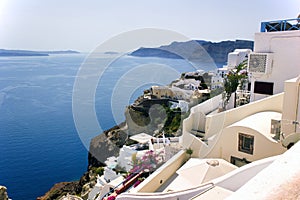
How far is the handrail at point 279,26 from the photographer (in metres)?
7.07

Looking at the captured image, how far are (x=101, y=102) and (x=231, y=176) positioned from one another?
2839 cm

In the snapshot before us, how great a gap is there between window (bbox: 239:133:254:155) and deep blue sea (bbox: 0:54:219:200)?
37.3ft

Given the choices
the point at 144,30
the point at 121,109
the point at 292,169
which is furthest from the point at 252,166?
the point at 121,109

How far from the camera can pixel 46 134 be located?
108 ft

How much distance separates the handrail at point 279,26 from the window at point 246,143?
3640 millimetres

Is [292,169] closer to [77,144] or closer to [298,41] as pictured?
[298,41]

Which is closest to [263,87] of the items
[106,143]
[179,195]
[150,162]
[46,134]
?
[150,162]

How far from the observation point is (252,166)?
3938 mm

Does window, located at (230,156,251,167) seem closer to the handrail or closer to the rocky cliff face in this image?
the handrail

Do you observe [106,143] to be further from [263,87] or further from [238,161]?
[238,161]

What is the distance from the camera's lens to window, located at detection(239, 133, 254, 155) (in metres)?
5.44

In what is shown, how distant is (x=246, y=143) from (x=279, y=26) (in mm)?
3902

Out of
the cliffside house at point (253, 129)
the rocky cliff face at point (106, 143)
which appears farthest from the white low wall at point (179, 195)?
the rocky cliff face at point (106, 143)

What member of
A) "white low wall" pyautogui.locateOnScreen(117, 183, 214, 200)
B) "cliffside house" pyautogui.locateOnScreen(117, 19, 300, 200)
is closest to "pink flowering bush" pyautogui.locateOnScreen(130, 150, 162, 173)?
"cliffside house" pyautogui.locateOnScreen(117, 19, 300, 200)
